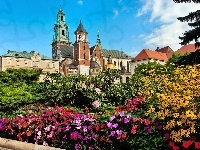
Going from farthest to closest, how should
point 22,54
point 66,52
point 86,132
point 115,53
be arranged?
point 115,53
point 66,52
point 22,54
point 86,132

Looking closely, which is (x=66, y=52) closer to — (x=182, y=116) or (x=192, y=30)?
(x=192, y=30)

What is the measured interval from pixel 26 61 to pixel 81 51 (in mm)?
14008

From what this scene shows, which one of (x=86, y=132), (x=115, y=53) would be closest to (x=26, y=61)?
(x=115, y=53)

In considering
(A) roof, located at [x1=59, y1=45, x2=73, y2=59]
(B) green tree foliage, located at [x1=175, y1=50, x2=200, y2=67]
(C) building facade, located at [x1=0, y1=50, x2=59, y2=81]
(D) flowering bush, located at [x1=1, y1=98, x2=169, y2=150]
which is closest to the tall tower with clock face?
(C) building facade, located at [x1=0, y1=50, x2=59, y2=81]

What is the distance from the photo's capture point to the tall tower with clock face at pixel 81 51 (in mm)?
71000

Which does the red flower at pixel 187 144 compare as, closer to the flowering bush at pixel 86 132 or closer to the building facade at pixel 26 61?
the flowering bush at pixel 86 132

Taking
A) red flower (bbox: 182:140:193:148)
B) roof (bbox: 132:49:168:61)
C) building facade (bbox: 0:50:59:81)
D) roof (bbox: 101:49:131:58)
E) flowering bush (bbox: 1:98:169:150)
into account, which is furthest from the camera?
roof (bbox: 101:49:131:58)

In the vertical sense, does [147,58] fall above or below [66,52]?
below

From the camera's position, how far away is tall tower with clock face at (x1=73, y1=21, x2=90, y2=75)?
71.0m

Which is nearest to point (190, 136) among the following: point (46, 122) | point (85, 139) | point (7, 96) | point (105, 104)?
point (85, 139)

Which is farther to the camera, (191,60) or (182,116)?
(191,60)

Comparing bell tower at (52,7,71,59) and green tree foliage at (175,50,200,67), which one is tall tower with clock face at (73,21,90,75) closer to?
bell tower at (52,7,71,59)

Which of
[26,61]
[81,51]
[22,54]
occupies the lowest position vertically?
[26,61]

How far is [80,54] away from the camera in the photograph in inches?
2795
